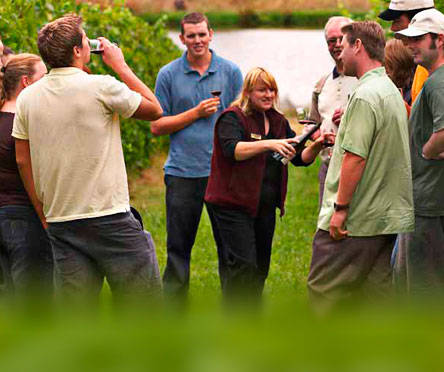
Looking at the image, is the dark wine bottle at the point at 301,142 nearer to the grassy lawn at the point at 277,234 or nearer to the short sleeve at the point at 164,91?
the grassy lawn at the point at 277,234

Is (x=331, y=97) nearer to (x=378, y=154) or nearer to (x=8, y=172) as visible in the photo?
(x=378, y=154)

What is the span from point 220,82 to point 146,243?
7.93 ft

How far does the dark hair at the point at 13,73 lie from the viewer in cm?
512

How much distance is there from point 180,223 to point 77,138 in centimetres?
243

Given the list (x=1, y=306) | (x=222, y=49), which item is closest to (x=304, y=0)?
(x=222, y=49)

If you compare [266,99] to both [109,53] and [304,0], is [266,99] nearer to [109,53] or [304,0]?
[109,53]

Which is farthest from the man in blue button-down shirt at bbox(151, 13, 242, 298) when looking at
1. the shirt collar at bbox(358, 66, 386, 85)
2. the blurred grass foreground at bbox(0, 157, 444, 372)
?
the blurred grass foreground at bbox(0, 157, 444, 372)

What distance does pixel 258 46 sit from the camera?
1476 inches

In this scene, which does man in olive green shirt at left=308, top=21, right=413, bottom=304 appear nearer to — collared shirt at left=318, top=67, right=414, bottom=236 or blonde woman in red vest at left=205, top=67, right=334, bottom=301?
collared shirt at left=318, top=67, right=414, bottom=236

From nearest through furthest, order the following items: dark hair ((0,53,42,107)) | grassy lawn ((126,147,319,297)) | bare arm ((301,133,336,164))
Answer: dark hair ((0,53,42,107)) → bare arm ((301,133,336,164)) → grassy lawn ((126,147,319,297))

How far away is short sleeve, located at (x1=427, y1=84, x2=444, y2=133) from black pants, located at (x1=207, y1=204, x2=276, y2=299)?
63.2 inches

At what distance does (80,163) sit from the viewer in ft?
14.4

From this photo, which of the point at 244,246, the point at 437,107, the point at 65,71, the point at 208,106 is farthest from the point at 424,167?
the point at 65,71

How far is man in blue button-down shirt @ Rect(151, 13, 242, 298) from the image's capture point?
21.8 ft
